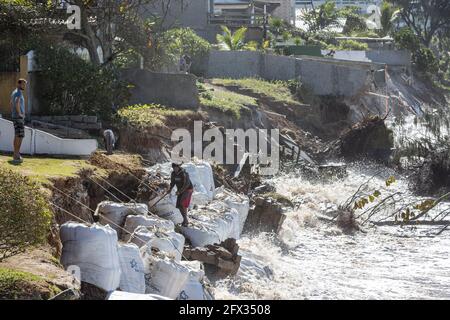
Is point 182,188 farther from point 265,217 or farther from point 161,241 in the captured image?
point 265,217

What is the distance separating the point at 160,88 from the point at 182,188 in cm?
1116

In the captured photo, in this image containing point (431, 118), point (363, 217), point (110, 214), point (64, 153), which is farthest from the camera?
point (431, 118)

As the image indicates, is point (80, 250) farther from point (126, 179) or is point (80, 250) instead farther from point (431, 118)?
point (431, 118)

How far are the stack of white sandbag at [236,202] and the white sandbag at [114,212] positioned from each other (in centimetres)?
502

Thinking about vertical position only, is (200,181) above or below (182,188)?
below

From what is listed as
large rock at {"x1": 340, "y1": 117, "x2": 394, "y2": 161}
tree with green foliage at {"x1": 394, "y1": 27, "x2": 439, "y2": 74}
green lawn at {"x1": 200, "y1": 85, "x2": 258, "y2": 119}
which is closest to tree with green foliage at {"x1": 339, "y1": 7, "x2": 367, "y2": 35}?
tree with green foliage at {"x1": 394, "y1": 27, "x2": 439, "y2": 74}

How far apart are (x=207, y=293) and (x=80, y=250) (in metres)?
2.01

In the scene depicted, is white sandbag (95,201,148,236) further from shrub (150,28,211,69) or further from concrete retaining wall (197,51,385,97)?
concrete retaining wall (197,51,385,97)

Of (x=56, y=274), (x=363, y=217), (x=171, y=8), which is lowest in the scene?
(x=363, y=217)

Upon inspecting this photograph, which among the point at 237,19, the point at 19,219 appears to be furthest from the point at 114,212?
the point at 237,19

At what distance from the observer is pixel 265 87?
128 feet

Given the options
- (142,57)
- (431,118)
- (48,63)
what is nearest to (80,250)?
(48,63)

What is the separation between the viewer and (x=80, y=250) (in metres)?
13.2

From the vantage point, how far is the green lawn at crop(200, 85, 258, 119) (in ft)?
104
